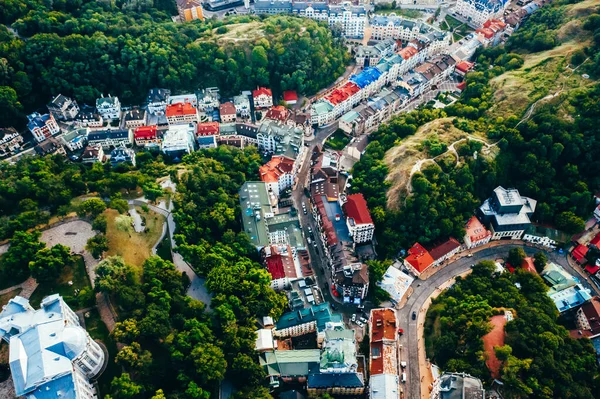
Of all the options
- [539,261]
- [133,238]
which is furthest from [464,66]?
[133,238]

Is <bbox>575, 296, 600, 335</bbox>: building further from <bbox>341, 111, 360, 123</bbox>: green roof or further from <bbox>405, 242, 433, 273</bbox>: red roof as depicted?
<bbox>341, 111, 360, 123</bbox>: green roof

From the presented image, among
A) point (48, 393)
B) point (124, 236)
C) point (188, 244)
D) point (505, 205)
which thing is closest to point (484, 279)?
point (505, 205)

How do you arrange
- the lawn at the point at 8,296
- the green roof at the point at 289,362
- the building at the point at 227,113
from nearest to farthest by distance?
the green roof at the point at 289,362 → the lawn at the point at 8,296 → the building at the point at 227,113

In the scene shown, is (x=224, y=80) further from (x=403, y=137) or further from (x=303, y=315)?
(x=303, y=315)

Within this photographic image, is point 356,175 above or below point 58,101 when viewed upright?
below

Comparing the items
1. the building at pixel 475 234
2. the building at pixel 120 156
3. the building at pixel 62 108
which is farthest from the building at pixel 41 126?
the building at pixel 475 234

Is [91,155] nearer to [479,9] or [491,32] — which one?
[491,32]

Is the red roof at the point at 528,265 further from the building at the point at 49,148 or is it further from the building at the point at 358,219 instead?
the building at the point at 49,148
